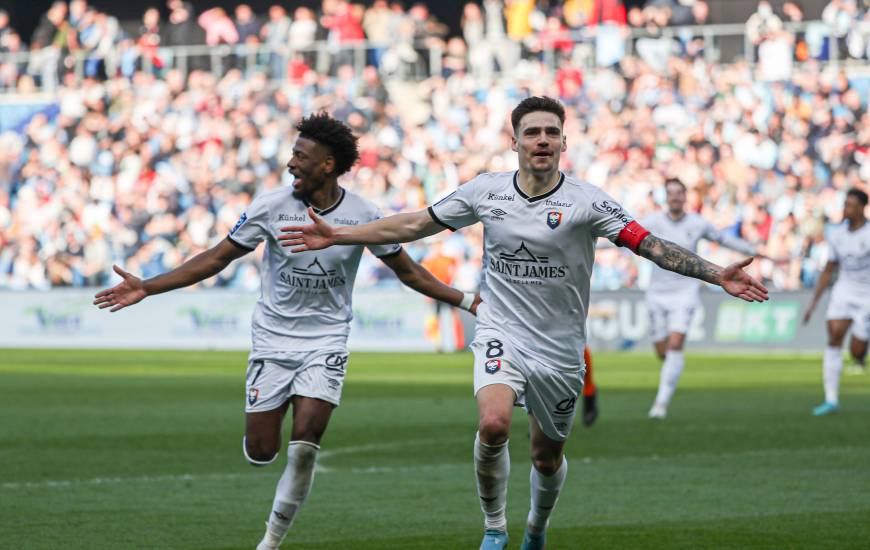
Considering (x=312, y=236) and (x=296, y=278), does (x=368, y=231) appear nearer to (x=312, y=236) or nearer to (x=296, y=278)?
(x=312, y=236)

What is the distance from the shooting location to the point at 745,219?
97.5ft

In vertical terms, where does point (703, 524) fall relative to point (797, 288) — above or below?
above

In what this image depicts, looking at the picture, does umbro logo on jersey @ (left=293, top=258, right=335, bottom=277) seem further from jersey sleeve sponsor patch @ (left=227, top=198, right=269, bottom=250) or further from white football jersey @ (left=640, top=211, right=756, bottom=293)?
white football jersey @ (left=640, top=211, right=756, bottom=293)

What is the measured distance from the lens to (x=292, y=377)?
345 inches

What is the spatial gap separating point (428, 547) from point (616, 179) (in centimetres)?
2301

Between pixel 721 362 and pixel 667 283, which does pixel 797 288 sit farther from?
pixel 667 283

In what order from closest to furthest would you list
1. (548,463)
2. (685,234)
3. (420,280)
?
(548,463) → (420,280) → (685,234)

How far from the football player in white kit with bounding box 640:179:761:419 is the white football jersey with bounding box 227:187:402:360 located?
852cm

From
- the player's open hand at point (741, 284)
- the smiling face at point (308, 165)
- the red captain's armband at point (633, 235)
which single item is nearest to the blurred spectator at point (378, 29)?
the smiling face at point (308, 165)

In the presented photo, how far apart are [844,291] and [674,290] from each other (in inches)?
74.3

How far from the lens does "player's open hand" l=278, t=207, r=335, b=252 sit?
7863 millimetres

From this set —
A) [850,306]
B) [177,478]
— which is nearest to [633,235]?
[177,478]

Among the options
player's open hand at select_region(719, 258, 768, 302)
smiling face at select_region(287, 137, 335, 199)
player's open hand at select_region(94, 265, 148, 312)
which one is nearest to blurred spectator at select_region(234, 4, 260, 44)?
smiling face at select_region(287, 137, 335, 199)

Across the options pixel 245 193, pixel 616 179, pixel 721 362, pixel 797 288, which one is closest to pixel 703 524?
pixel 721 362
